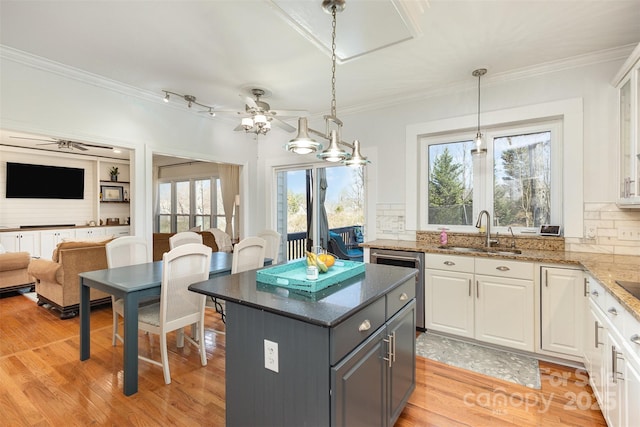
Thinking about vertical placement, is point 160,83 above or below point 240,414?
above

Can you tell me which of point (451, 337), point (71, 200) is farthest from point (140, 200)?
point (71, 200)

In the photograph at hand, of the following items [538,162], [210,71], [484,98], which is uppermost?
[210,71]

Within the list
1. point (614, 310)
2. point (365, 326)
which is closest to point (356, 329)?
point (365, 326)

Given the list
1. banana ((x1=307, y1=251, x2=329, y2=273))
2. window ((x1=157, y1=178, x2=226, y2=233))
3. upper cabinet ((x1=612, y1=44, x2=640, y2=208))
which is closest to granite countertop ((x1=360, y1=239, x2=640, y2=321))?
upper cabinet ((x1=612, y1=44, x2=640, y2=208))

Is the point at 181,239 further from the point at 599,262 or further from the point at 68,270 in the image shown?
the point at 599,262

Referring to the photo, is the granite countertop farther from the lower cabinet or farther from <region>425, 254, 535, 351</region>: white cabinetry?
the lower cabinet

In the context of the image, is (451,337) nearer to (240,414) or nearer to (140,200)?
(240,414)

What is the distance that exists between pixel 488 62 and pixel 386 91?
3.64 feet

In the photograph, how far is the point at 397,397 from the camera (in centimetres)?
185

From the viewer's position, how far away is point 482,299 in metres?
2.92

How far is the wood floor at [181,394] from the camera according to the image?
1995 mm

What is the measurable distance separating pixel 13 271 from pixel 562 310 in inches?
270

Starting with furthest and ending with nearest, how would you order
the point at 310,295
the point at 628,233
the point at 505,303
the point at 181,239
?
the point at 181,239 → the point at 505,303 → the point at 628,233 → the point at 310,295

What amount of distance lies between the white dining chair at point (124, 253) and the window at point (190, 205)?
3712 millimetres
